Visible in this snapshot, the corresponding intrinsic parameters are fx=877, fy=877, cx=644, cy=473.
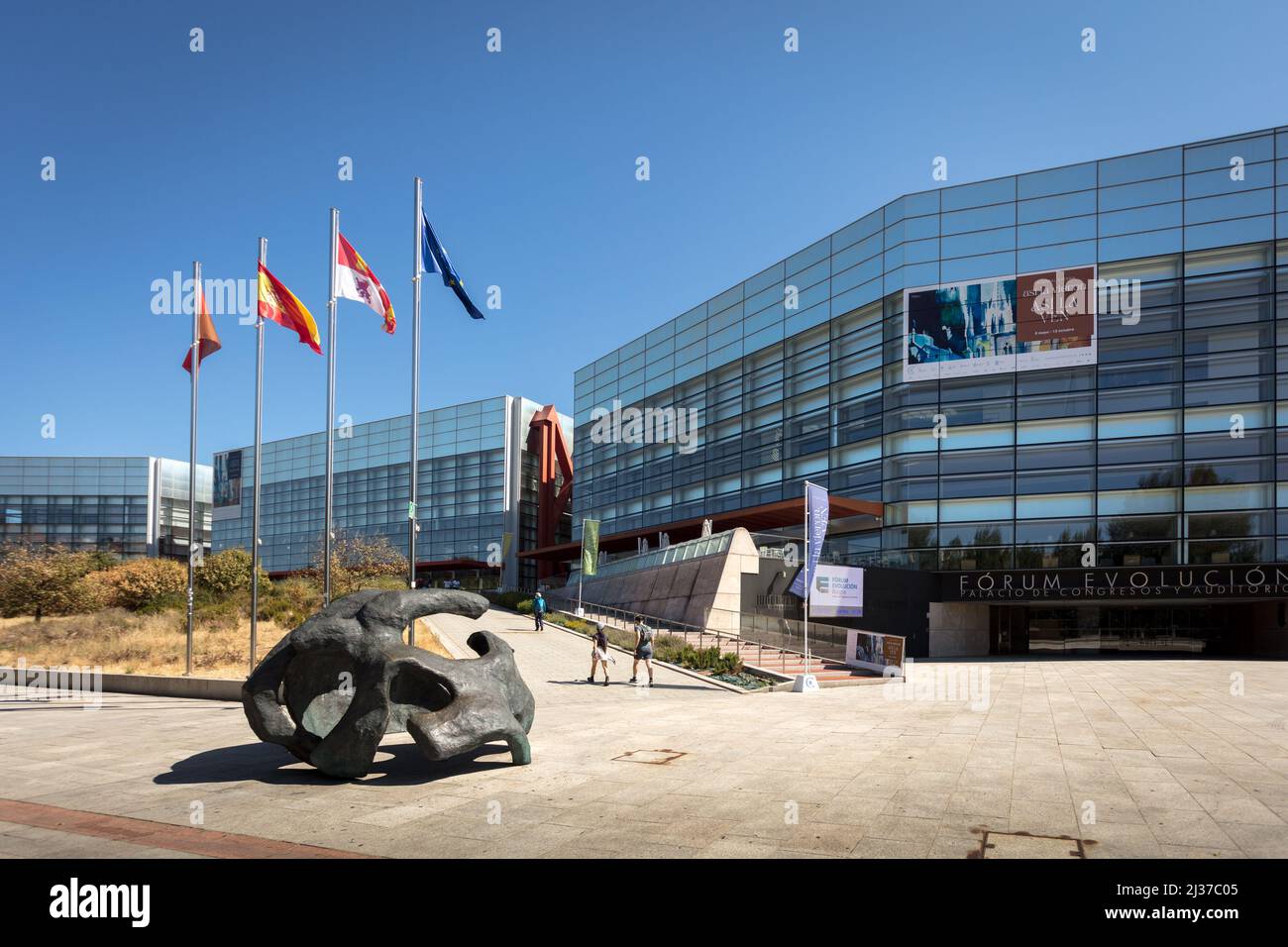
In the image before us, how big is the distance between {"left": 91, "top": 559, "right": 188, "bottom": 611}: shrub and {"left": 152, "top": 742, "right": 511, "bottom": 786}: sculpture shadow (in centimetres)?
2418

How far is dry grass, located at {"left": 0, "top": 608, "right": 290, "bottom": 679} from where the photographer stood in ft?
80.7

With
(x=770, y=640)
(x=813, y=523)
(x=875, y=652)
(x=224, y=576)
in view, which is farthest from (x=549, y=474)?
(x=813, y=523)

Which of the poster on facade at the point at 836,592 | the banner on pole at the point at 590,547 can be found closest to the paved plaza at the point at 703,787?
the poster on facade at the point at 836,592

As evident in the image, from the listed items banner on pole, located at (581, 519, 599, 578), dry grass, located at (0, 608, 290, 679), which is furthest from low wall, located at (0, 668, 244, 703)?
banner on pole, located at (581, 519, 599, 578)

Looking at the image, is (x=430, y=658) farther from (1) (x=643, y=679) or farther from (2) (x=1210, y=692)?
(2) (x=1210, y=692)

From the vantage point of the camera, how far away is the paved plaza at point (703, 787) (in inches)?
313

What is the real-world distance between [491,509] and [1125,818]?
71784 millimetres

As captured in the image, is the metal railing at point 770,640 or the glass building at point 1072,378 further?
the glass building at point 1072,378

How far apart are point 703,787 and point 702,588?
80.8ft

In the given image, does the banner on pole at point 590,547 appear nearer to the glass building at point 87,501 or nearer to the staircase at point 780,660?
the staircase at point 780,660

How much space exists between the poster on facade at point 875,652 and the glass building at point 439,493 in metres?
51.8

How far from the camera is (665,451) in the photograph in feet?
206
